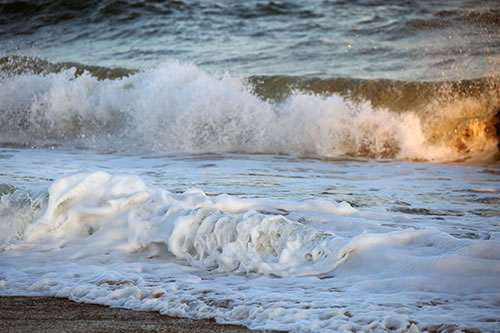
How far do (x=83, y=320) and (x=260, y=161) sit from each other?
4096 mm

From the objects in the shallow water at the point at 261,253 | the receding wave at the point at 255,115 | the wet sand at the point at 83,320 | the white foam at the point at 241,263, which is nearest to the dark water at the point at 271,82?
the receding wave at the point at 255,115

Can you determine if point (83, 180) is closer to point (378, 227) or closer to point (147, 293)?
point (147, 293)

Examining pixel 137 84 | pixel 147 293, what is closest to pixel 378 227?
pixel 147 293

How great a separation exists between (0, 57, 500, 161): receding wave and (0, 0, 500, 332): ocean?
0.03 m

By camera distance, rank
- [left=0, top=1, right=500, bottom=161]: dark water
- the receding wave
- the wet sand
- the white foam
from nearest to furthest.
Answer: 1. the wet sand
2. the white foam
3. the receding wave
4. [left=0, top=1, right=500, bottom=161]: dark water

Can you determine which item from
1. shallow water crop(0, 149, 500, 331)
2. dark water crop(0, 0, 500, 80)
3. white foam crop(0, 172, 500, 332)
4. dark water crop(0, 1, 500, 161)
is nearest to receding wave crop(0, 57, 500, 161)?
dark water crop(0, 1, 500, 161)

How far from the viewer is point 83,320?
2.30 meters

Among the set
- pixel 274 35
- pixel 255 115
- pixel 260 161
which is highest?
pixel 274 35

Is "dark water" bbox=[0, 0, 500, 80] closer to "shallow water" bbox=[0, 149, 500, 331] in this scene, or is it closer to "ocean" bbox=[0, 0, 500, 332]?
"ocean" bbox=[0, 0, 500, 332]

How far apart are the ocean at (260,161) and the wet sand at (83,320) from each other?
8 cm

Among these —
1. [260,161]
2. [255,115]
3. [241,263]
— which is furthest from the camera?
[255,115]

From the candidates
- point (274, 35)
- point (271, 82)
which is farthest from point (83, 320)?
point (274, 35)

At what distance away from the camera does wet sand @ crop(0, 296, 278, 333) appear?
2207mm

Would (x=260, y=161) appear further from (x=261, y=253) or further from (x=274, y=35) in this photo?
(x=274, y=35)
